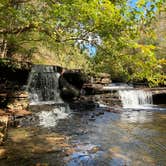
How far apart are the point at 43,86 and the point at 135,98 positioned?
7.22m

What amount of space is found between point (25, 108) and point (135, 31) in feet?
31.6

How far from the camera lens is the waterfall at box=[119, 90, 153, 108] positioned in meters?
21.0

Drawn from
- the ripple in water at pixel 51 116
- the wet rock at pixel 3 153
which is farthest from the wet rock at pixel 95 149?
the ripple in water at pixel 51 116

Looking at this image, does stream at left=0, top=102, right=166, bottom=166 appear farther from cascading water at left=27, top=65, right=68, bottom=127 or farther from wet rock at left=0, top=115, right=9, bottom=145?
cascading water at left=27, top=65, right=68, bottom=127

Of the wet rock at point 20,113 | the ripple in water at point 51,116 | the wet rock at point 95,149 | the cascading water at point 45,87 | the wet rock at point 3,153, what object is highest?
the cascading water at point 45,87

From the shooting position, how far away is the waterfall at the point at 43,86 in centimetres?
1850

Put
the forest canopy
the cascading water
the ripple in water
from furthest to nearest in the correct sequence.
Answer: the cascading water < the ripple in water < the forest canopy

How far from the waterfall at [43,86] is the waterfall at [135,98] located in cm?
514

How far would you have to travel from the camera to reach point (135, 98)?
70.2ft

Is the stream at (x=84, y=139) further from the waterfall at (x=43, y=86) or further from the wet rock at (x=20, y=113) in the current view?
the waterfall at (x=43, y=86)

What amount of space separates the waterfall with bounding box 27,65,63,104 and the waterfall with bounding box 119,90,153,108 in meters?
5.14

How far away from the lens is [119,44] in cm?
609

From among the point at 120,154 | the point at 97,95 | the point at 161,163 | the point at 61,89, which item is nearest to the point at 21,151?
the point at 120,154

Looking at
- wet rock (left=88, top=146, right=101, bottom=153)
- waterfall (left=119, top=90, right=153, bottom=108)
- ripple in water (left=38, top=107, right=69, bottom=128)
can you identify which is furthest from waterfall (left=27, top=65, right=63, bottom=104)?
wet rock (left=88, top=146, right=101, bottom=153)
